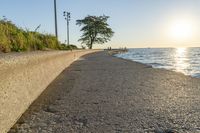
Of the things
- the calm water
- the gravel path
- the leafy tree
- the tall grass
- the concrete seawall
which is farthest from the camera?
the leafy tree

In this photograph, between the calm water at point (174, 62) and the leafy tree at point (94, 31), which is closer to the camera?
the calm water at point (174, 62)

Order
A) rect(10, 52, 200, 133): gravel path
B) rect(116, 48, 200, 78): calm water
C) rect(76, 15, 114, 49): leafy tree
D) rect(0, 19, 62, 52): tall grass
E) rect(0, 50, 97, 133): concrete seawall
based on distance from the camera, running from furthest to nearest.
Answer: rect(76, 15, 114, 49): leafy tree < rect(116, 48, 200, 78): calm water < rect(0, 19, 62, 52): tall grass < rect(10, 52, 200, 133): gravel path < rect(0, 50, 97, 133): concrete seawall

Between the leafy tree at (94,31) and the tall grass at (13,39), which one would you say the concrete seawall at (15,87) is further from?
the leafy tree at (94,31)

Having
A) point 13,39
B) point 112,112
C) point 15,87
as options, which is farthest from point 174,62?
point 15,87

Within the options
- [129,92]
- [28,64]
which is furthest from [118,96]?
[28,64]

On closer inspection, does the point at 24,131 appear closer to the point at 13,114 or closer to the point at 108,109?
the point at 13,114

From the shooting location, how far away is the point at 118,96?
7.80m

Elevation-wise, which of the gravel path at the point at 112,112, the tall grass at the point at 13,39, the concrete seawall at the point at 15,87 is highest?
the tall grass at the point at 13,39

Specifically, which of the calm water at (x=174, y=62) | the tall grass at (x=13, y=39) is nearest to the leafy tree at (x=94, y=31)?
the calm water at (x=174, y=62)

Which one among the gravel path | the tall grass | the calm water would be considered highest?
the tall grass

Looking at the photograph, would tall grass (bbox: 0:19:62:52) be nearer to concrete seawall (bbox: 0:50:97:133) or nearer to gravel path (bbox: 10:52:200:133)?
gravel path (bbox: 10:52:200:133)

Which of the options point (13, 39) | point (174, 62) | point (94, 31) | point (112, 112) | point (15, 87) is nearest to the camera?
point (15, 87)

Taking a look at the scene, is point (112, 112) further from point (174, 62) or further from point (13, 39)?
point (174, 62)

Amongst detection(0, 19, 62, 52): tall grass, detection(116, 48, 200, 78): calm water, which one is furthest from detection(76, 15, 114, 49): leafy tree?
detection(0, 19, 62, 52): tall grass
